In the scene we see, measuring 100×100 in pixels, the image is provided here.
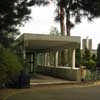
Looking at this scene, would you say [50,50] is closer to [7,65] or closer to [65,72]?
[65,72]

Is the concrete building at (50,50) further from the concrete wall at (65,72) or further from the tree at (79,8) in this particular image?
the tree at (79,8)

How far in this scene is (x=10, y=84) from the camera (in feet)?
38.9

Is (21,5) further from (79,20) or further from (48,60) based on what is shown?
(48,60)

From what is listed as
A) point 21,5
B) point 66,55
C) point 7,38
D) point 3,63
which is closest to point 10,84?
point 3,63

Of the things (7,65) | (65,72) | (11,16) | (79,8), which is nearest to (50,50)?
(65,72)

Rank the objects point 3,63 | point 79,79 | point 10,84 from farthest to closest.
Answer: point 79,79 → point 10,84 → point 3,63

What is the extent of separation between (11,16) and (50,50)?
43.7 feet

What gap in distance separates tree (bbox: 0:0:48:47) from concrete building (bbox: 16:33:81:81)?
6.24 ft

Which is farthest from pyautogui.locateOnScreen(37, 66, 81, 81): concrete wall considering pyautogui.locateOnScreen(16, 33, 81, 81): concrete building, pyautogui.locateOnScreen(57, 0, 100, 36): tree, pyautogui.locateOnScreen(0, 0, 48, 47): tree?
pyautogui.locateOnScreen(0, 0, 48, 47): tree

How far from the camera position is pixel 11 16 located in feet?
24.2

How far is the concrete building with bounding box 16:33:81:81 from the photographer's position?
42.3ft

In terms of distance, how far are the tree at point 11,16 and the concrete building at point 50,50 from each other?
1.90 metres

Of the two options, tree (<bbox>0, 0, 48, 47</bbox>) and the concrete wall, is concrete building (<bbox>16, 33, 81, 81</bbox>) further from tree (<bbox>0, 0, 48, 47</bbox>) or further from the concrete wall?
tree (<bbox>0, 0, 48, 47</bbox>)

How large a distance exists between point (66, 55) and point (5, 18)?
Answer: 1485 centimetres
